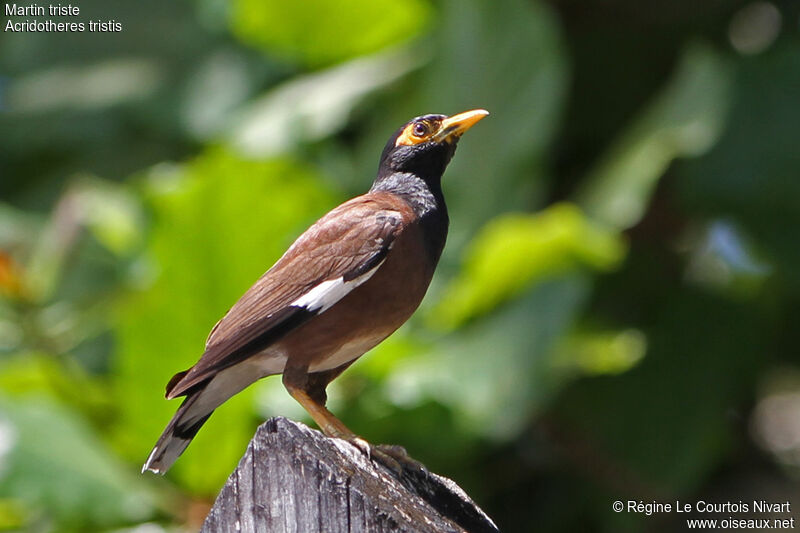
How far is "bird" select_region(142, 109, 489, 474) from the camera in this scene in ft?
9.18

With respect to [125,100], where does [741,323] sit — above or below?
below

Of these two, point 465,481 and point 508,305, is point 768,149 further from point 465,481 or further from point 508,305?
point 465,481

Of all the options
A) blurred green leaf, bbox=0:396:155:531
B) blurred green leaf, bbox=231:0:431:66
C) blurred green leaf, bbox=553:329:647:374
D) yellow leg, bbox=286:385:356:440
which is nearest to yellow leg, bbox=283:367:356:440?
yellow leg, bbox=286:385:356:440

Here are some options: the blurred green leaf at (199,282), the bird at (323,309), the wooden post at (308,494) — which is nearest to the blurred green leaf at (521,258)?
the blurred green leaf at (199,282)

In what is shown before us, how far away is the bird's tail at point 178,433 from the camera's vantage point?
109 inches

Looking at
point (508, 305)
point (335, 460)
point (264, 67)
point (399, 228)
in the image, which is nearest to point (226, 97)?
point (264, 67)

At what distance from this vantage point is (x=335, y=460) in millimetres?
1986

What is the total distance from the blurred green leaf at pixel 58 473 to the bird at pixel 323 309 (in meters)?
1.35

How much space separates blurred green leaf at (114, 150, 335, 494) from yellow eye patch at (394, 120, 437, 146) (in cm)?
106

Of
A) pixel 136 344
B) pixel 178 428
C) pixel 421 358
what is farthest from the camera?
pixel 421 358

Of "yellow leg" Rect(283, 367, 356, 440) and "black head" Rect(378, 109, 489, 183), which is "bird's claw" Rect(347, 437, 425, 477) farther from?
"black head" Rect(378, 109, 489, 183)

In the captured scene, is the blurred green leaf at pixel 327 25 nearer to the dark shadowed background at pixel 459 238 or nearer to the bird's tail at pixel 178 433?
the dark shadowed background at pixel 459 238

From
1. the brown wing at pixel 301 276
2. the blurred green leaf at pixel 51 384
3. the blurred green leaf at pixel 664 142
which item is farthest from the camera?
the blurred green leaf at pixel 664 142

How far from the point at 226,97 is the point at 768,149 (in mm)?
2850
